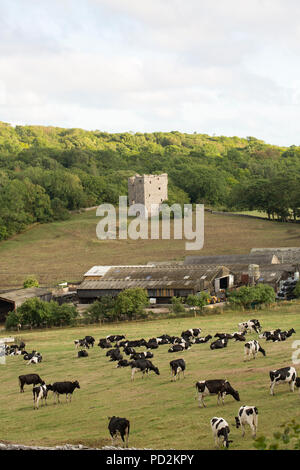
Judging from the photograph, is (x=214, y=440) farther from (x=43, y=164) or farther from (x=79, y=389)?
(x=43, y=164)

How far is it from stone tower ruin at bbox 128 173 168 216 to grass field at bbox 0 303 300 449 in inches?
3815

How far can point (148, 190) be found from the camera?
132000mm

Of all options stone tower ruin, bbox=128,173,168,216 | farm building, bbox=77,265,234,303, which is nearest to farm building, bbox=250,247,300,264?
farm building, bbox=77,265,234,303

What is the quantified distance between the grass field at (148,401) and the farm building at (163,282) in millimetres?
25283

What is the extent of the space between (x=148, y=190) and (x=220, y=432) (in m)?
117

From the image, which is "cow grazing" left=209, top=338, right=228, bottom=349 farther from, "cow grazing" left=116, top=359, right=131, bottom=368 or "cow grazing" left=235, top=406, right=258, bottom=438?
"cow grazing" left=235, top=406, right=258, bottom=438

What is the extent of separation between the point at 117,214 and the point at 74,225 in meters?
11.8

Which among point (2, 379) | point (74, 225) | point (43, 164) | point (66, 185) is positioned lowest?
point (2, 379)

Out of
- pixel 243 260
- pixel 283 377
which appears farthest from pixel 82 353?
pixel 243 260

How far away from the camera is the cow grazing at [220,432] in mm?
15820

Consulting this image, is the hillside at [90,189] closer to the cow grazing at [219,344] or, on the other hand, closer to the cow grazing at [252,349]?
the cow grazing at [219,344]
